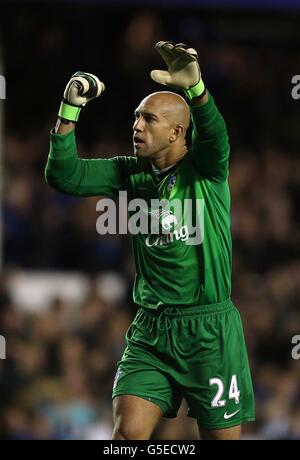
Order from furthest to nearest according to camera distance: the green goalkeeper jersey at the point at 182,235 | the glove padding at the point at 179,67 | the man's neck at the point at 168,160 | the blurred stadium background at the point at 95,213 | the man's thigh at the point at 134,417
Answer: the blurred stadium background at the point at 95,213
the man's neck at the point at 168,160
the green goalkeeper jersey at the point at 182,235
the man's thigh at the point at 134,417
the glove padding at the point at 179,67

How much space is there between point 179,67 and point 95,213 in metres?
5.60

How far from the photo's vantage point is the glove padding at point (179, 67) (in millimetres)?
4516

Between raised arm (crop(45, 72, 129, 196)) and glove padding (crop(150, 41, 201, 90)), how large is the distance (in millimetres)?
349

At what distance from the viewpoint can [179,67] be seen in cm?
457

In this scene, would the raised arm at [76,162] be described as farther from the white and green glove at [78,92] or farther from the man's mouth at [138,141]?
the man's mouth at [138,141]

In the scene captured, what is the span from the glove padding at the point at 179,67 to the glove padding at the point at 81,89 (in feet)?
1.00

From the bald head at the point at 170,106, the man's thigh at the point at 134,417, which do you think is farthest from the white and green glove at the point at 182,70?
the man's thigh at the point at 134,417

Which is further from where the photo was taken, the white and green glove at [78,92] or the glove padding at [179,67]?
the white and green glove at [78,92]

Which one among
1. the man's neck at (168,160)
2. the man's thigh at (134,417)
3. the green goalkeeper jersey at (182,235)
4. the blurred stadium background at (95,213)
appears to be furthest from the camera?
the blurred stadium background at (95,213)

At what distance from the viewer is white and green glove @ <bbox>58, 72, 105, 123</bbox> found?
4.73 m

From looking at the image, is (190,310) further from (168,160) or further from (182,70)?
(182,70)

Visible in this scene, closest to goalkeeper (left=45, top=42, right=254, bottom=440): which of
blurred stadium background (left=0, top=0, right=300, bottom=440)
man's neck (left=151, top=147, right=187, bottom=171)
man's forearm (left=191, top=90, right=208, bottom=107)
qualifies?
man's neck (left=151, top=147, right=187, bottom=171)

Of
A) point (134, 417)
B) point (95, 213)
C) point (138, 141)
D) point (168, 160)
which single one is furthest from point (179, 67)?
point (95, 213)

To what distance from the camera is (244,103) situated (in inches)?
445
